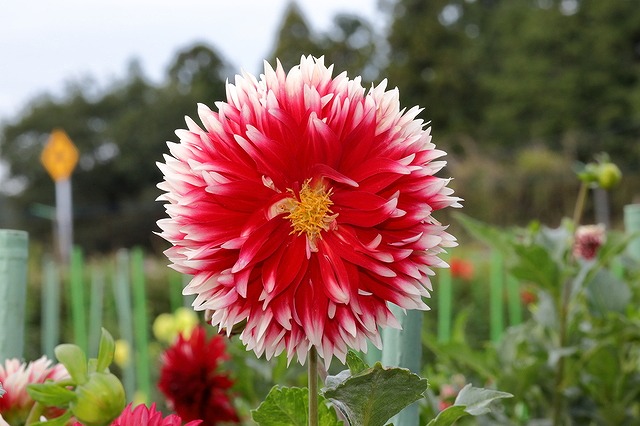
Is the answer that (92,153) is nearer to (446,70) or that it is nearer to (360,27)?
(360,27)

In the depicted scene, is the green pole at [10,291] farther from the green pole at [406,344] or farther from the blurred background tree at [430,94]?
the blurred background tree at [430,94]

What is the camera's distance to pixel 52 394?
0.41 metres

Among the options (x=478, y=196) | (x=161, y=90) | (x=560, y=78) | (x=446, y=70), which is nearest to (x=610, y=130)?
(x=560, y=78)

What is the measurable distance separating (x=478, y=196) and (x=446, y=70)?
1094 cm

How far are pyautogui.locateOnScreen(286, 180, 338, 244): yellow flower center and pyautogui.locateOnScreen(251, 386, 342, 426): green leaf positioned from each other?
8cm

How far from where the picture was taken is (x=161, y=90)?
79.3 ft

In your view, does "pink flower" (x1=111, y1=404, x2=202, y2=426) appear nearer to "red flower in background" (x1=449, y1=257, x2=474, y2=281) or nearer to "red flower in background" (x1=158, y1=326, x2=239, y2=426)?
"red flower in background" (x1=158, y1=326, x2=239, y2=426)

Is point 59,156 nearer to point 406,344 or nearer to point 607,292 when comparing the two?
point 607,292

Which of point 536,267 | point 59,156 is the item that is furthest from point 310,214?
point 59,156

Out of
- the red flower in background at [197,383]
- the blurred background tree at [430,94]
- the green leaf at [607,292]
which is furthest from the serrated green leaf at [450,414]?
the blurred background tree at [430,94]

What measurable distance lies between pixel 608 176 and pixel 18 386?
65 cm

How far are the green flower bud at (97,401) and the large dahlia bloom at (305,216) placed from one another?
0.08 m

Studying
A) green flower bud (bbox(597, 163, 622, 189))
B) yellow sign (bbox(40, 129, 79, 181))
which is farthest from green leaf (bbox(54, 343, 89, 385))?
yellow sign (bbox(40, 129, 79, 181))

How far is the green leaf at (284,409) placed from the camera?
40cm
